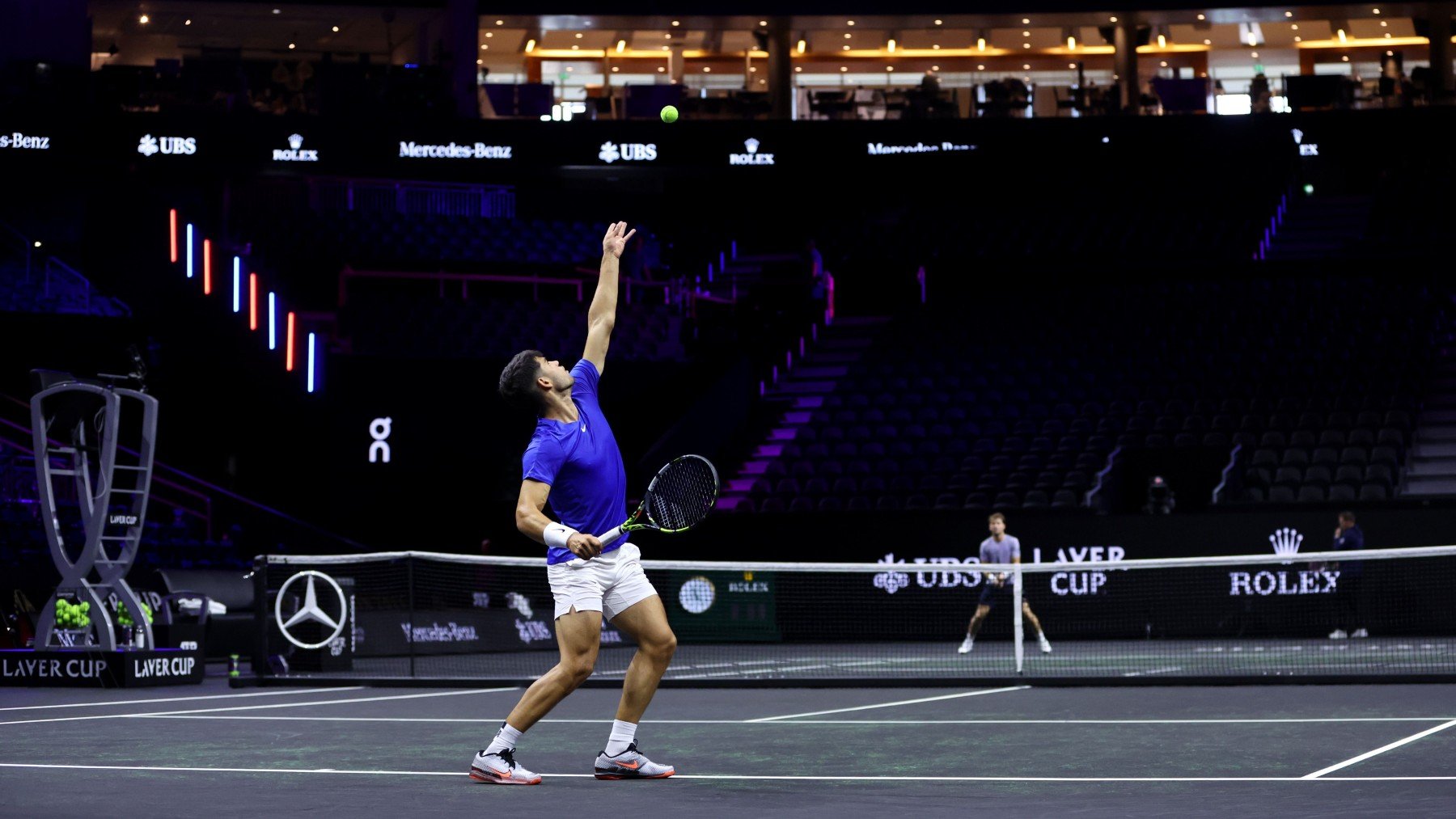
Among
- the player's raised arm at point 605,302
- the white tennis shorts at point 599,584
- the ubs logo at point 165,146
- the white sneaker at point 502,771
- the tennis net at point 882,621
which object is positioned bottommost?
the tennis net at point 882,621

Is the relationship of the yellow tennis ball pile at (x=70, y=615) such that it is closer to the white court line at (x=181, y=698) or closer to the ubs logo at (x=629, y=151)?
the white court line at (x=181, y=698)

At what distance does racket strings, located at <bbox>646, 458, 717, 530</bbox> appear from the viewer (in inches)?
284

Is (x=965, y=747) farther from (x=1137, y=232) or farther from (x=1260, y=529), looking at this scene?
(x=1137, y=232)

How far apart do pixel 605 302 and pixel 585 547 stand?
1.34 meters

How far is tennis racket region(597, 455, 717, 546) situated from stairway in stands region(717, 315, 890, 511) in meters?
18.8

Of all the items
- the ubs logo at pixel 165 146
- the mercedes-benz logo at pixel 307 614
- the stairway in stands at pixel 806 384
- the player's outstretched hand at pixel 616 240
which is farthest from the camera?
the ubs logo at pixel 165 146

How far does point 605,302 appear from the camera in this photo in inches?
304

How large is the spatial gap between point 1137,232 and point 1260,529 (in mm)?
11252

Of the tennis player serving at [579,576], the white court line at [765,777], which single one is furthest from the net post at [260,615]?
the tennis player serving at [579,576]

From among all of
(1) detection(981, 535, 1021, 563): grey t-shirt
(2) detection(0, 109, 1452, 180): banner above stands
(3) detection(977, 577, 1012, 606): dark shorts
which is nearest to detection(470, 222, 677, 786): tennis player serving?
(1) detection(981, 535, 1021, 563): grey t-shirt

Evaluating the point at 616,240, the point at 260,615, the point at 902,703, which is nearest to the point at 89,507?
the point at 260,615

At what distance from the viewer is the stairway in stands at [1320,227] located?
32.3 metres

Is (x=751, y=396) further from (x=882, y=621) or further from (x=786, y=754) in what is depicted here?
(x=786, y=754)

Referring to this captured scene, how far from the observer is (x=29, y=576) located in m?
18.8
